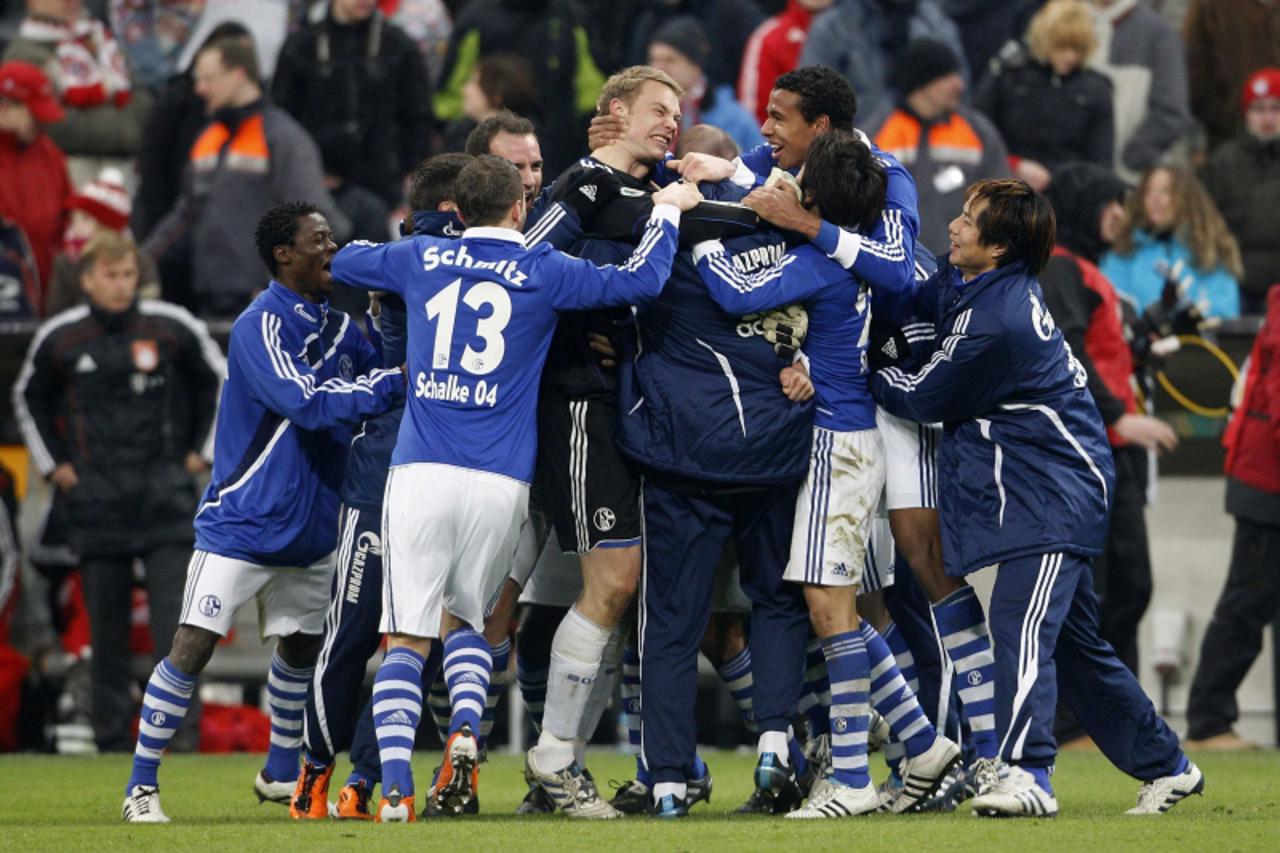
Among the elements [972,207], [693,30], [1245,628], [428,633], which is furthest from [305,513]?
[693,30]

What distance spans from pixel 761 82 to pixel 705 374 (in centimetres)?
654

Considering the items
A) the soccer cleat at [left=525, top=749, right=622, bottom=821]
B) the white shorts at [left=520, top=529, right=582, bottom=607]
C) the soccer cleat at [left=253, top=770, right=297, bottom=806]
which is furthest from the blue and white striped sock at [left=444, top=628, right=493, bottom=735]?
the soccer cleat at [left=253, top=770, right=297, bottom=806]

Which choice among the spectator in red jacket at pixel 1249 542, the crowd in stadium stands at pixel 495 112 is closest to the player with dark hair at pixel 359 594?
the crowd in stadium stands at pixel 495 112

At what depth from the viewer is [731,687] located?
847 cm

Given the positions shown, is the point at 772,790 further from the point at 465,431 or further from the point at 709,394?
the point at 465,431

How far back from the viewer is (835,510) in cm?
769

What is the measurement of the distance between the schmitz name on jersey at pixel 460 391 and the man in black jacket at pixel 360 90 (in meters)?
6.30

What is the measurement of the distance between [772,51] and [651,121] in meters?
6.14

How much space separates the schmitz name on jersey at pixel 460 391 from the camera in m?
7.46

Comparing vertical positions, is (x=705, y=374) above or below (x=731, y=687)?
above

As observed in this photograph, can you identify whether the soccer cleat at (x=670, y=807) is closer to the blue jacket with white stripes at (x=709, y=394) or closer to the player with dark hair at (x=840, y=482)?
the player with dark hair at (x=840, y=482)

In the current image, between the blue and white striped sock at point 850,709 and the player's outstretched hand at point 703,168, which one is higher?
the player's outstretched hand at point 703,168

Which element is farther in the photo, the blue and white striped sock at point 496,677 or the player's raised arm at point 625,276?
the blue and white striped sock at point 496,677

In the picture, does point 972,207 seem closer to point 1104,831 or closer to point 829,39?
point 1104,831
